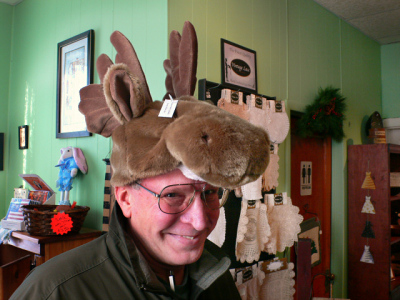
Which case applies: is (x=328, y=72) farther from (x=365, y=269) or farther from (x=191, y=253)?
(x=191, y=253)

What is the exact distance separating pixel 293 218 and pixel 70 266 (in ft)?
5.99

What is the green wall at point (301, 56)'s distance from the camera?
2.07m

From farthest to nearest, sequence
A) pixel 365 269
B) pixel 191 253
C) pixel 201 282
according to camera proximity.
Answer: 1. pixel 365 269
2. pixel 201 282
3. pixel 191 253

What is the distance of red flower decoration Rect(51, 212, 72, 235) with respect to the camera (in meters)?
1.82

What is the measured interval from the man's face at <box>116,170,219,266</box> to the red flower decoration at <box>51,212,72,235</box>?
1.19 metres

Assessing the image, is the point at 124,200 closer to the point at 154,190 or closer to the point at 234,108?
the point at 154,190

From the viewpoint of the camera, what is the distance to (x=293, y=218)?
2.30 m

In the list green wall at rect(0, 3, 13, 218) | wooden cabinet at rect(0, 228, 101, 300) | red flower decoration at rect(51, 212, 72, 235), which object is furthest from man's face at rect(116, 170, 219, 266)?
green wall at rect(0, 3, 13, 218)

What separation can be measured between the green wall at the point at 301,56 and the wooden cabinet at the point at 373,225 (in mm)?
88

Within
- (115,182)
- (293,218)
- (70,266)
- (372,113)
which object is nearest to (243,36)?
(293,218)

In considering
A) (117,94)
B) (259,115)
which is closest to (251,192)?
(259,115)

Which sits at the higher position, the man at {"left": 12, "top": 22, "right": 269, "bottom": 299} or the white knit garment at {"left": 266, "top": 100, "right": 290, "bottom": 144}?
the white knit garment at {"left": 266, "top": 100, "right": 290, "bottom": 144}

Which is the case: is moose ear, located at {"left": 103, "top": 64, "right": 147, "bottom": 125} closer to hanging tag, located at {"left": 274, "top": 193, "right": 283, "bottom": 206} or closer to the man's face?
the man's face

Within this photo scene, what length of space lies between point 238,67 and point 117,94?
1.56m
